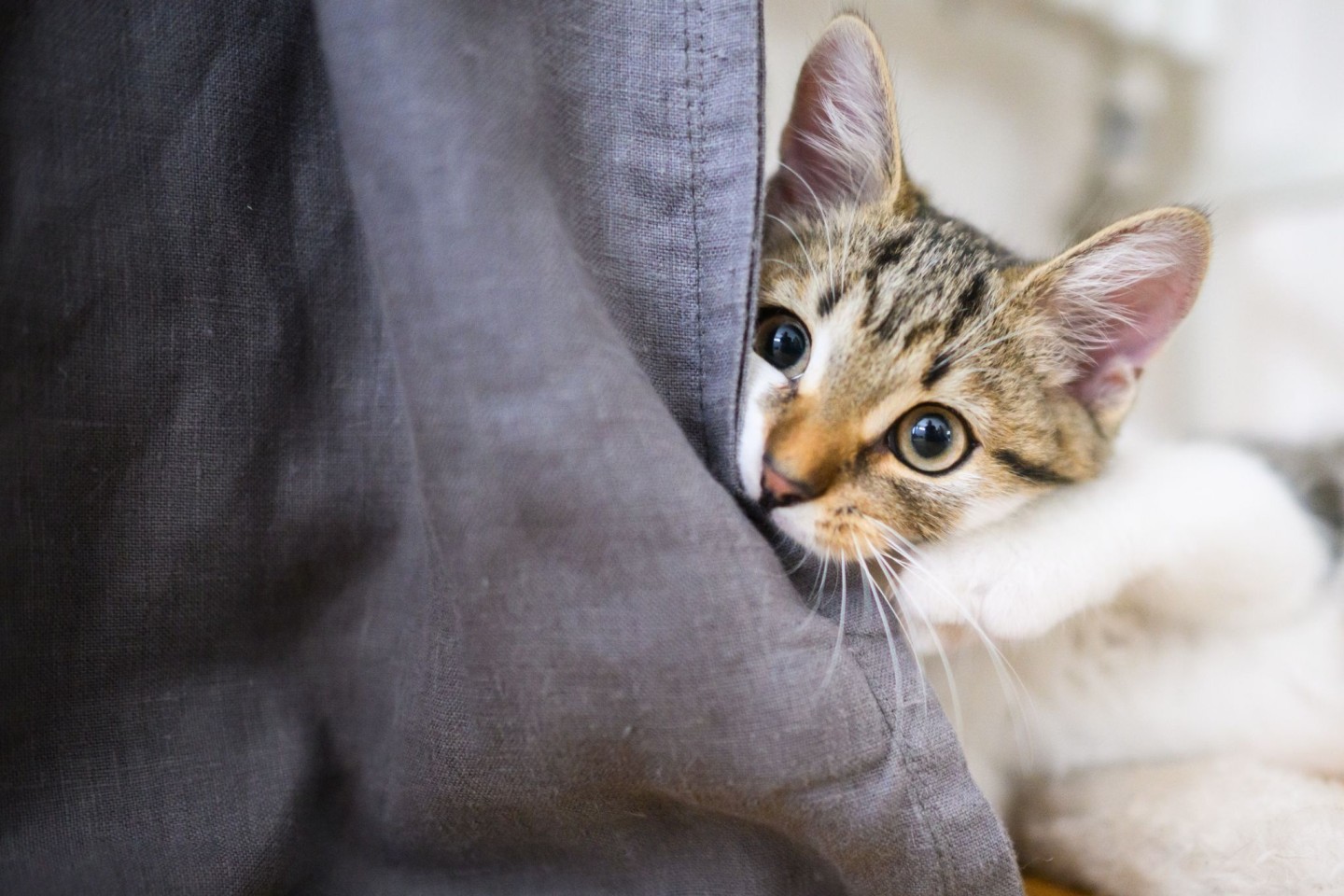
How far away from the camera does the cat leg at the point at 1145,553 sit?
726 mm

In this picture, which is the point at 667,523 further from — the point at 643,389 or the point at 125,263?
the point at 125,263

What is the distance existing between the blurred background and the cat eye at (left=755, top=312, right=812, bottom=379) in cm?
92

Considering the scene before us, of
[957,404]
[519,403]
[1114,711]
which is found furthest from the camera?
[1114,711]

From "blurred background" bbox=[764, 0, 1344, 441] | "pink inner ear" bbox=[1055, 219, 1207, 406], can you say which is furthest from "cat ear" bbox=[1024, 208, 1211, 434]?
"blurred background" bbox=[764, 0, 1344, 441]

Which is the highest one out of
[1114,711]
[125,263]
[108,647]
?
[125,263]

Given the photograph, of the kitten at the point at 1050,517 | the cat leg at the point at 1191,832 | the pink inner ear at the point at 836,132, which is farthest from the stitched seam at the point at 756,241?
the cat leg at the point at 1191,832

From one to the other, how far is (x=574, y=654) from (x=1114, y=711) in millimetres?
740

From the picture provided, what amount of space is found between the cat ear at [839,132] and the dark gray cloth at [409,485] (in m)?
0.24

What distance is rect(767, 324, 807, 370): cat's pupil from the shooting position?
2.58ft

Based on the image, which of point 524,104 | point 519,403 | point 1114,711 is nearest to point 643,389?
point 519,403

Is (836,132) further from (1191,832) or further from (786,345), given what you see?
(1191,832)

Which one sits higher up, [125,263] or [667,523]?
[125,263]

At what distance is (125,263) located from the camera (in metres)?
0.54

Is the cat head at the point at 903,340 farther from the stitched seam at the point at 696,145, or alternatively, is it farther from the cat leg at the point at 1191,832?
the cat leg at the point at 1191,832
